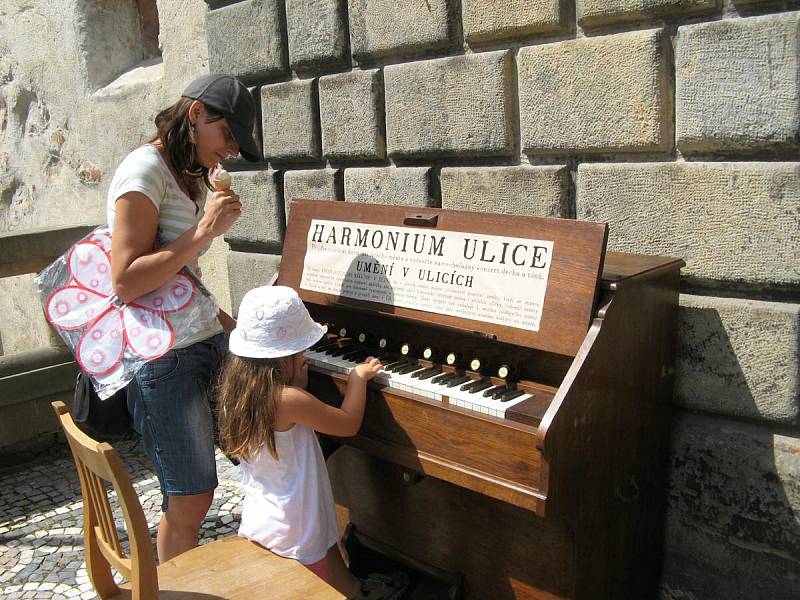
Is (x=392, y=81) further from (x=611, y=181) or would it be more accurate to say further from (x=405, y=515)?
(x=405, y=515)

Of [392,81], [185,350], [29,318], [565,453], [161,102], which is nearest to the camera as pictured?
[565,453]

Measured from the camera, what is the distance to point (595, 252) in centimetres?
223

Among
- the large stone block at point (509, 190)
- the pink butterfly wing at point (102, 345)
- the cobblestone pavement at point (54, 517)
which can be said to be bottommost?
the cobblestone pavement at point (54, 517)

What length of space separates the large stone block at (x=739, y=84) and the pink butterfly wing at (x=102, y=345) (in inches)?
77.5

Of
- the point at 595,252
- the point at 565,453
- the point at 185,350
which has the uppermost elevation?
the point at 595,252

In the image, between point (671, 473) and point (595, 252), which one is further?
point (671, 473)

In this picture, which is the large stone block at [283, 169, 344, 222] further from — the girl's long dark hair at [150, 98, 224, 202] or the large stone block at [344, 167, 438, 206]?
the girl's long dark hair at [150, 98, 224, 202]

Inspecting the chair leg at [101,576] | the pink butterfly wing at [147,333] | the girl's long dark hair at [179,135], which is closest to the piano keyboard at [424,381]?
the pink butterfly wing at [147,333]

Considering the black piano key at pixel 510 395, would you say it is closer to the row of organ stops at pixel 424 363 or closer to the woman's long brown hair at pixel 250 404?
the row of organ stops at pixel 424 363

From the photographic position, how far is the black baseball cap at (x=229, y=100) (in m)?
2.59

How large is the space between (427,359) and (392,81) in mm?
1544

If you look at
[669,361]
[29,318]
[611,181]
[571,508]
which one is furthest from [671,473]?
[29,318]

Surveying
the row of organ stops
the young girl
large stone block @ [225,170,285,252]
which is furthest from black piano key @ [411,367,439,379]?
large stone block @ [225,170,285,252]

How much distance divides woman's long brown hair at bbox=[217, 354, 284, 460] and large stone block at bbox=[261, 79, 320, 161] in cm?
192
